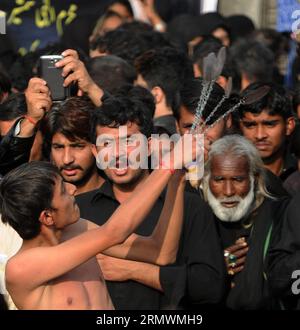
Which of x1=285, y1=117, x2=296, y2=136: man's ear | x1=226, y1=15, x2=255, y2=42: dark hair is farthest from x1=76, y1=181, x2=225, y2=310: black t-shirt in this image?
x1=226, y1=15, x2=255, y2=42: dark hair

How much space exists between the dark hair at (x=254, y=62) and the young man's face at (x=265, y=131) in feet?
6.08

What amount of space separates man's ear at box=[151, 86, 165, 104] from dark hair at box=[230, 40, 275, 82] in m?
1.29

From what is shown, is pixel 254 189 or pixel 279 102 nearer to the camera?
pixel 254 189

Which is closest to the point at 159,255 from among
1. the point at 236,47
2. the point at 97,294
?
the point at 97,294

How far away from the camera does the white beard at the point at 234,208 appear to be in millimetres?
6184

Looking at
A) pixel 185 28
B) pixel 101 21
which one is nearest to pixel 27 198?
pixel 101 21

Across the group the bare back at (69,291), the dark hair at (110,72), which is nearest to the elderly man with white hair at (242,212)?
the bare back at (69,291)

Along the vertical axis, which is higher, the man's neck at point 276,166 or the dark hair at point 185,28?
the dark hair at point 185,28

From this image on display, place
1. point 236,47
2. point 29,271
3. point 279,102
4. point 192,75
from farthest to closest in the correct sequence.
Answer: point 236,47 < point 192,75 < point 279,102 < point 29,271

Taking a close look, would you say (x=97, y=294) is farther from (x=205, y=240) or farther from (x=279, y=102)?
(x=279, y=102)

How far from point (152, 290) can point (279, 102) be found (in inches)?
70.2

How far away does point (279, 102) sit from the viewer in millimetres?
7102

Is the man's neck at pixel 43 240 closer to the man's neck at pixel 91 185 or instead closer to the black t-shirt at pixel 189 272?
the black t-shirt at pixel 189 272

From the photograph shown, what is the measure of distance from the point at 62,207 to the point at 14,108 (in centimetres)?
177
